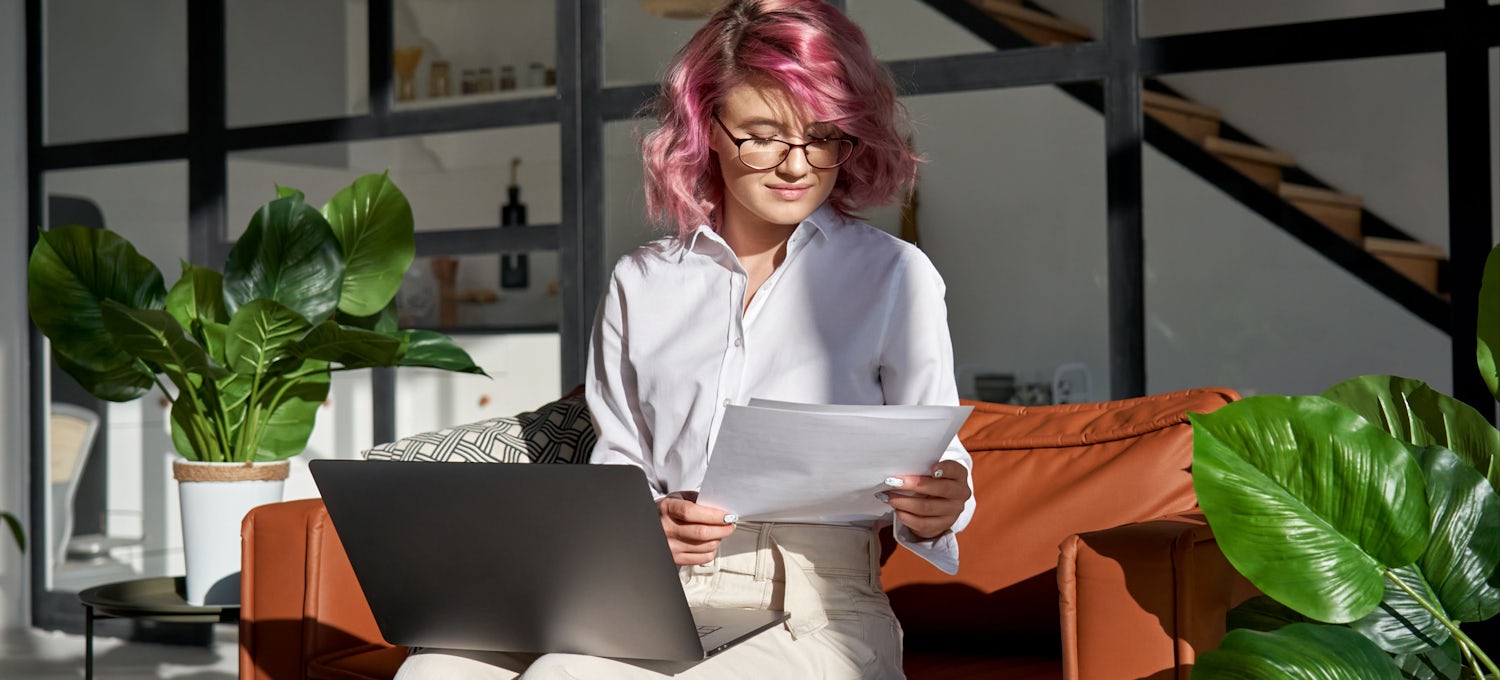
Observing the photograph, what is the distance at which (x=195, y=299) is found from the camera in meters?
2.73

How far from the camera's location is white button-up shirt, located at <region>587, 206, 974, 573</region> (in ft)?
5.62

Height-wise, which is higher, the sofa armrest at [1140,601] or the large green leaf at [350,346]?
the large green leaf at [350,346]

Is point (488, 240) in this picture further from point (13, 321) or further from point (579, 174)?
point (13, 321)

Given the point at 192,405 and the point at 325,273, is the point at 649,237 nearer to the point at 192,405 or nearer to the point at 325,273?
the point at 325,273

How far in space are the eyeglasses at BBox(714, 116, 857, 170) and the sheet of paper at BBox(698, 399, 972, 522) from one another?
460 mm

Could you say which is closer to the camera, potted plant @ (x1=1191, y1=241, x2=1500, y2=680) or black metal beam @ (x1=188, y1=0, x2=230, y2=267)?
potted plant @ (x1=1191, y1=241, x2=1500, y2=680)

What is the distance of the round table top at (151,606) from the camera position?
2.44 meters

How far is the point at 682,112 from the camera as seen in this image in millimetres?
1796

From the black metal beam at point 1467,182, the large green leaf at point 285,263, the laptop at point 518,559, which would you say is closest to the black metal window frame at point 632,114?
the black metal beam at point 1467,182

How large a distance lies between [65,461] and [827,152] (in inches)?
139

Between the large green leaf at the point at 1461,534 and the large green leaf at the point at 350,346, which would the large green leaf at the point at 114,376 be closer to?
the large green leaf at the point at 350,346

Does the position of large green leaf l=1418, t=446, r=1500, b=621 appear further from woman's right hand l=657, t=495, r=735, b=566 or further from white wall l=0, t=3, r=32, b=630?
white wall l=0, t=3, r=32, b=630

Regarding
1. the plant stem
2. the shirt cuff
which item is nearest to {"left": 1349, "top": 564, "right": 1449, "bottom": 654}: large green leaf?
the plant stem

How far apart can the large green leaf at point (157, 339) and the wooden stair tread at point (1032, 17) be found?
5.82 ft
